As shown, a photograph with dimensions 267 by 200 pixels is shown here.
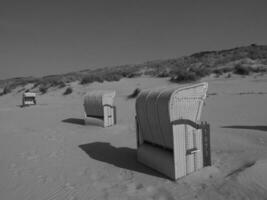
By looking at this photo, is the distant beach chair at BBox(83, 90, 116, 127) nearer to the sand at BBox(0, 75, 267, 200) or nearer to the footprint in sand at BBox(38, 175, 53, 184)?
the sand at BBox(0, 75, 267, 200)

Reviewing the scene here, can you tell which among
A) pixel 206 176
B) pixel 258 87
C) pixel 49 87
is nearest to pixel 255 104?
pixel 258 87

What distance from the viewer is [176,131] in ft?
15.9

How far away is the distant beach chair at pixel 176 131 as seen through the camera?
191 inches

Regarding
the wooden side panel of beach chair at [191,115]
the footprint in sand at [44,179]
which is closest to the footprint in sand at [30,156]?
the footprint in sand at [44,179]

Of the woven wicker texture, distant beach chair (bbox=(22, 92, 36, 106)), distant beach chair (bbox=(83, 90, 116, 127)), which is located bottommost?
distant beach chair (bbox=(22, 92, 36, 106))

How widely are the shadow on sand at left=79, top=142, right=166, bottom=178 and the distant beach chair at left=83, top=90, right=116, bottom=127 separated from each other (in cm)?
279

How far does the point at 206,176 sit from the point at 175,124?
118cm

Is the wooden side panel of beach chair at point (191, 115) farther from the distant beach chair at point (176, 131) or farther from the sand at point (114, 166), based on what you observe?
the sand at point (114, 166)

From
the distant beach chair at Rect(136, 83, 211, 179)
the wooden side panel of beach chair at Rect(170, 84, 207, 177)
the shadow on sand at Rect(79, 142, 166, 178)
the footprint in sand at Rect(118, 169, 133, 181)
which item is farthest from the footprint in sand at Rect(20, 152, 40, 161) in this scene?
the wooden side panel of beach chair at Rect(170, 84, 207, 177)

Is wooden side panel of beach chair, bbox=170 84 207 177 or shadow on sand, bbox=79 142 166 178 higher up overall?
wooden side panel of beach chair, bbox=170 84 207 177

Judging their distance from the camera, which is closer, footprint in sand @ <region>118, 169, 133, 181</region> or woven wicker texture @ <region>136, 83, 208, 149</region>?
woven wicker texture @ <region>136, 83, 208, 149</region>

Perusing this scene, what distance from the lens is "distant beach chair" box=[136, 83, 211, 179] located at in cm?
484

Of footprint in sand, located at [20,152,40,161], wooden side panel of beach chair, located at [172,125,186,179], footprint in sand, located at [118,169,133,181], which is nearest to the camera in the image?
wooden side panel of beach chair, located at [172,125,186,179]

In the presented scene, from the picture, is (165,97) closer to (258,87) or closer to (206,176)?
(206,176)
